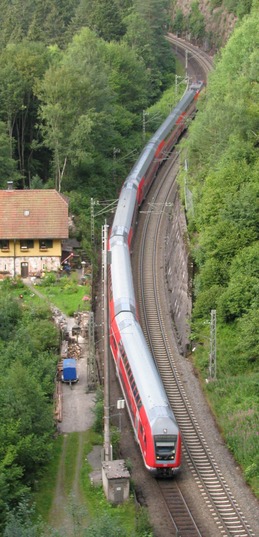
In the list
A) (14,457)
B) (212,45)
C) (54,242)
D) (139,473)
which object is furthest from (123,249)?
(212,45)

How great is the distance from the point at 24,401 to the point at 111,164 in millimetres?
43334

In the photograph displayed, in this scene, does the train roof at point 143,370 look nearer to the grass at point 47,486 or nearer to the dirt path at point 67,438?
the dirt path at point 67,438

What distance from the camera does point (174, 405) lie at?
43.7 metres

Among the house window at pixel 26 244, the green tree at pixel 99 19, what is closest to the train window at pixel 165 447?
the house window at pixel 26 244

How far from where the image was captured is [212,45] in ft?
440

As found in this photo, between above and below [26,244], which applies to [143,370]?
below

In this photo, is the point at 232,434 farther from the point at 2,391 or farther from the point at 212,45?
the point at 212,45

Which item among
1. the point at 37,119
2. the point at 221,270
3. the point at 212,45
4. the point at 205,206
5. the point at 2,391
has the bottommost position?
the point at 2,391

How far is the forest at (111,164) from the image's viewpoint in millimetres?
38250

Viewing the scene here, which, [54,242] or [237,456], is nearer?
[237,456]

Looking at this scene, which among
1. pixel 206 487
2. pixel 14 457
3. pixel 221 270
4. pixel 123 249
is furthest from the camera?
pixel 123 249

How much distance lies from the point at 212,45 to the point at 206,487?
349ft

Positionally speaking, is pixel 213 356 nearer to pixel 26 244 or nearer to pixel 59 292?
pixel 59 292

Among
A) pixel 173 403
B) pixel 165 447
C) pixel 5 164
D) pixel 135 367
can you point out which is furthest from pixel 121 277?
pixel 5 164
